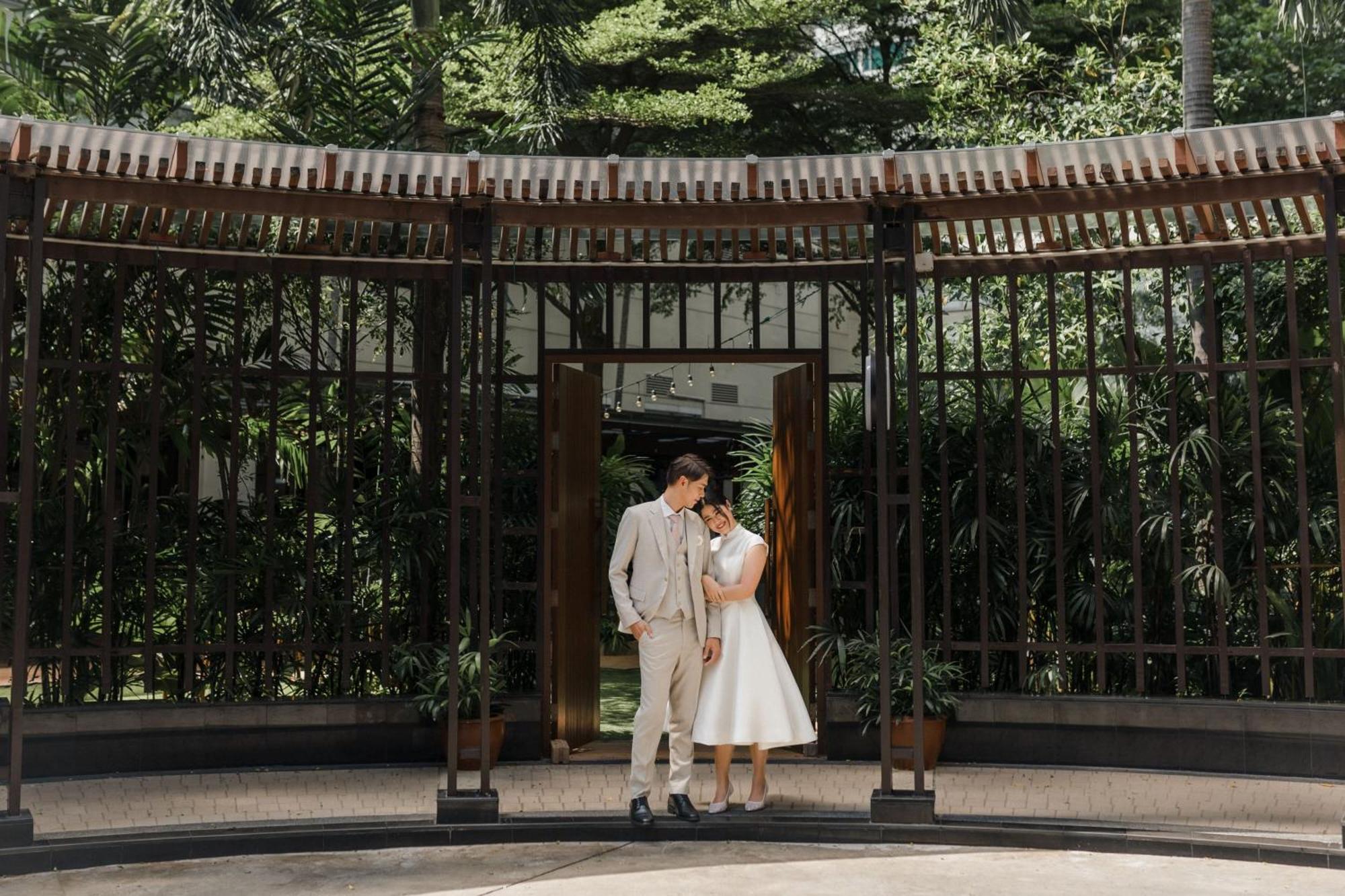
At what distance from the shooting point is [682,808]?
6.69 meters

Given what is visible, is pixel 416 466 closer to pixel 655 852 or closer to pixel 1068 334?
pixel 655 852

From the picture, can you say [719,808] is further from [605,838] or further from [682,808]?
[605,838]

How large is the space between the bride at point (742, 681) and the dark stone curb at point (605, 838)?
0.34 meters

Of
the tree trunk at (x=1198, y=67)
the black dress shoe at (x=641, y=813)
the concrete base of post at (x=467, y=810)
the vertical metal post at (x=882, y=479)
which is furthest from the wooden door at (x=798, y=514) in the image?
the tree trunk at (x=1198, y=67)

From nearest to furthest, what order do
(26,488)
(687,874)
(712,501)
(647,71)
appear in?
(687,874) < (26,488) < (712,501) < (647,71)

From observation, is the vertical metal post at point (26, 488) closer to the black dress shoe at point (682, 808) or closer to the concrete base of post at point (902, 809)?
the black dress shoe at point (682, 808)

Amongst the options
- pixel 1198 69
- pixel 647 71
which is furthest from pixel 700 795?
pixel 647 71

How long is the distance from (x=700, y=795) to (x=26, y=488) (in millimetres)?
3635

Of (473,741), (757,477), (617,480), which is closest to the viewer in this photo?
(473,741)

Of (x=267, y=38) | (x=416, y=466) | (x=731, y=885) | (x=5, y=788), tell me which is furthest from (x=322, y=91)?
(x=731, y=885)

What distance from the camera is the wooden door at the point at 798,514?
8578 millimetres

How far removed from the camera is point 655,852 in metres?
6.30

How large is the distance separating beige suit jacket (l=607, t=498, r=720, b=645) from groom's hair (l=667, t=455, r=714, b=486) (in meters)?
0.17

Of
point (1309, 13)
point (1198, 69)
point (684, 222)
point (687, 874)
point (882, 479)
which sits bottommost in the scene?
point (687, 874)
